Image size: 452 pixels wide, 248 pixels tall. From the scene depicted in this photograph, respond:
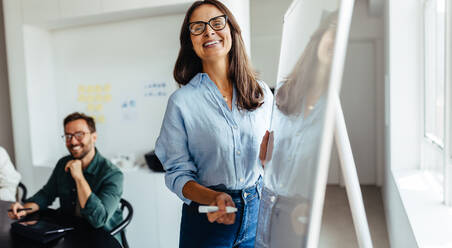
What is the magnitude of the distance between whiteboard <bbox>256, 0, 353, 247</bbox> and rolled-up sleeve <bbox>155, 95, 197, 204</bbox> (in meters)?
0.28

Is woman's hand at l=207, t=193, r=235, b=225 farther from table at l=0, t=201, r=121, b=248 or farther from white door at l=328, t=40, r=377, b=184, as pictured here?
white door at l=328, t=40, r=377, b=184

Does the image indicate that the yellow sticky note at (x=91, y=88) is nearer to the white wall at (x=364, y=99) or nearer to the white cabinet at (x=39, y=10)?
the white cabinet at (x=39, y=10)

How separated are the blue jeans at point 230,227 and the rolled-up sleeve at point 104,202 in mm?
824

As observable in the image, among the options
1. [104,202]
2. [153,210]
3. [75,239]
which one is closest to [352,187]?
[75,239]

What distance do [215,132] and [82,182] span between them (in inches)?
48.3

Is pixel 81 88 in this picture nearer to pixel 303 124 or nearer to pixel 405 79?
pixel 405 79

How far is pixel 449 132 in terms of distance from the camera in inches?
68.6

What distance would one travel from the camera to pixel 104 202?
78.5 inches

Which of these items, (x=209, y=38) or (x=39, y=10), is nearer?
(x=209, y=38)

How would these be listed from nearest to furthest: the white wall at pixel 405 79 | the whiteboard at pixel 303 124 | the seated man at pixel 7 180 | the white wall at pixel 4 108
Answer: the whiteboard at pixel 303 124
the white wall at pixel 405 79
the seated man at pixel 7 180
the white wall at pixel 4 108

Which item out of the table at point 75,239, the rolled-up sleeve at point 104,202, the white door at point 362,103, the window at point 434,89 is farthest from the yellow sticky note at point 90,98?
the white door at point 362,103

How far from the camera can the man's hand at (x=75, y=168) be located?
2098mm

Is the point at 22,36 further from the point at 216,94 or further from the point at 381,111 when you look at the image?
the point at 381,111

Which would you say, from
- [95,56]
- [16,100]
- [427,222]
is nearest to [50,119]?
[16,100]
